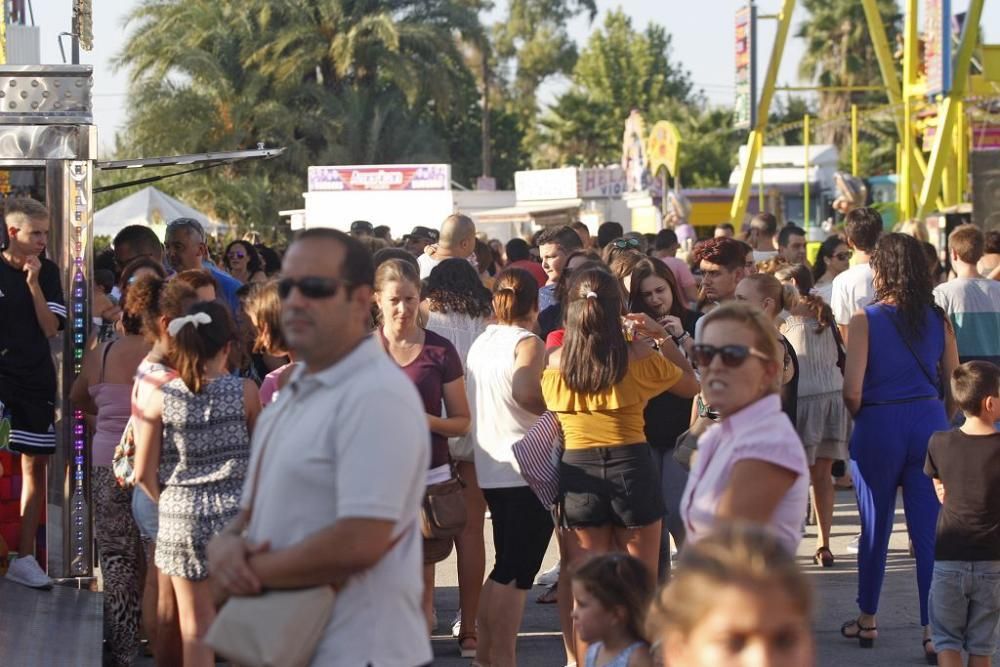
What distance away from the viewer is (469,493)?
797 centimetres

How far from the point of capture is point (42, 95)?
318 inches

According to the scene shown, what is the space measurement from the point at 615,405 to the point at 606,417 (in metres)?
0.08

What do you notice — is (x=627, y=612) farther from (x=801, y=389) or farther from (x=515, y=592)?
(x=801, y=389)

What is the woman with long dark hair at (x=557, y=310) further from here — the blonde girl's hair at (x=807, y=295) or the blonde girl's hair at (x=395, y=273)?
the blonde girl's hair at (x=395, y=273)

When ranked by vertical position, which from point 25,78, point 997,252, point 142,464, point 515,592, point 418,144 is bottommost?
point 515,592

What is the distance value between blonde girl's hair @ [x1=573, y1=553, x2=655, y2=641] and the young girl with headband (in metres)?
1.71

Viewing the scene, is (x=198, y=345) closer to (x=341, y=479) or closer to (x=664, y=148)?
(x=341, y=479)

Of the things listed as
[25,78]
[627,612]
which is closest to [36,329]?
[25,78]

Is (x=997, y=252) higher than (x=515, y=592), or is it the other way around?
(x=997, y=252)

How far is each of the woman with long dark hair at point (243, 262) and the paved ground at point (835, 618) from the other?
288 centimetres

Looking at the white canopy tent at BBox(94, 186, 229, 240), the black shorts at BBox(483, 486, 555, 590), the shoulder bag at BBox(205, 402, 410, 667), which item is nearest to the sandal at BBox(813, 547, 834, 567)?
the black shorts at BBox(483, 486, 555, 590)

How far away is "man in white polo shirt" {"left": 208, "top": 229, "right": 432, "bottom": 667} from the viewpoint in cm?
337

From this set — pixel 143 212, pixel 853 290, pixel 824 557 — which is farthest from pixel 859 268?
pixel 143 212

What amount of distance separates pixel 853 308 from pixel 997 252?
4.58 ft
